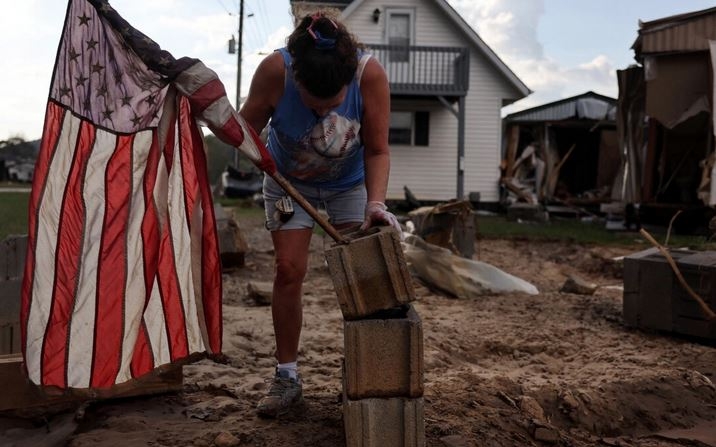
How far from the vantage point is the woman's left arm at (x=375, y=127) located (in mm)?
3092

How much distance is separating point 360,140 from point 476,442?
1.37 meters

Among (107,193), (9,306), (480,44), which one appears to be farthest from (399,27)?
(107,193)

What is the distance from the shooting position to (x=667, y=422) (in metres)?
3.48

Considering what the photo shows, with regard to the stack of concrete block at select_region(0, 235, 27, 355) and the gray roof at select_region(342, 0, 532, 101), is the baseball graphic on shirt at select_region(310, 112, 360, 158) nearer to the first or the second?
the stack of concrete block at select_region(0, 235, 27, 355)

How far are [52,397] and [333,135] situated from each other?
157 centimetres

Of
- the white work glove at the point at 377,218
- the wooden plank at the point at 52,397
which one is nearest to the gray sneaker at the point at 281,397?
the wooden plank at the point at 52,397

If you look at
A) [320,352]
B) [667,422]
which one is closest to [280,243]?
[320,352]

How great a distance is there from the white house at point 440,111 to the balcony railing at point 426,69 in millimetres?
323

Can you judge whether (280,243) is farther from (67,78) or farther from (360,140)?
(67,78)

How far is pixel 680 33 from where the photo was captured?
36.6 feet

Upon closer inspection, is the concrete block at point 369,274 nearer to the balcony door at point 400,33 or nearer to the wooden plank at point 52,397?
the wooden plank at point 52,397

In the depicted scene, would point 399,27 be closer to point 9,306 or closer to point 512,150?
point 512,150

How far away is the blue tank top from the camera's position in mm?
3064

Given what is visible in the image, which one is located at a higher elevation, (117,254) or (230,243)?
(117,254)
